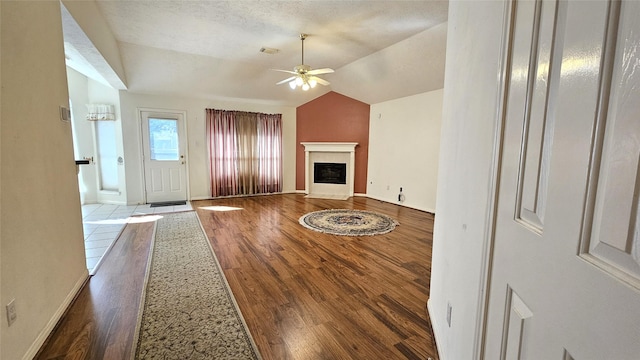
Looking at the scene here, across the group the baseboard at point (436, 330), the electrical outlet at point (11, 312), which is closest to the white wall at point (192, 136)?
the electrical outlet at point (11, 312)

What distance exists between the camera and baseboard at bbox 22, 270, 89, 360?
162 centimetres

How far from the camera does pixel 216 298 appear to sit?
2.27 meters

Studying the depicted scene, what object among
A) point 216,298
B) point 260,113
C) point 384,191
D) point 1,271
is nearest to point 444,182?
point 216,298

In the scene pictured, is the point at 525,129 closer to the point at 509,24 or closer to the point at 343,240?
the point at 509,24

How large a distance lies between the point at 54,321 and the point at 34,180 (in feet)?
3.20

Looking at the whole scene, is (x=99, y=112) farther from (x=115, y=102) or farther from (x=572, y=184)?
(x=572, y=184)

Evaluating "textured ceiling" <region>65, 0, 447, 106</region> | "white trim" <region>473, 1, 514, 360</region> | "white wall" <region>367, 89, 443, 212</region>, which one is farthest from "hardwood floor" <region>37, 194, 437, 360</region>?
"textured ceiling" <region>65, 0, 447, 106</region>

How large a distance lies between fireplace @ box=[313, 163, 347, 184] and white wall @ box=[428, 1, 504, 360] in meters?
5.23

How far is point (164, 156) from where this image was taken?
6043 millimetres

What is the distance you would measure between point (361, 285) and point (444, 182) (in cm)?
126

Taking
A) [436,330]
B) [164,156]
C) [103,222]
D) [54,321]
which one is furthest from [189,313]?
[164,156]

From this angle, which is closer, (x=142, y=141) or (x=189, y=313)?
(x=189, y=313)

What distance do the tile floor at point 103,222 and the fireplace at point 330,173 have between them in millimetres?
3145

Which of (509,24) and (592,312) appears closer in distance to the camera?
(592,312)
